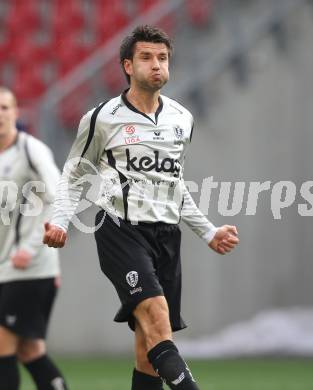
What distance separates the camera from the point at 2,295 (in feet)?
22.4

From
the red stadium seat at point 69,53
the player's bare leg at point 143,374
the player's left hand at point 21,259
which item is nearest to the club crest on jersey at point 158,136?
the player's bare leg at point 143,374

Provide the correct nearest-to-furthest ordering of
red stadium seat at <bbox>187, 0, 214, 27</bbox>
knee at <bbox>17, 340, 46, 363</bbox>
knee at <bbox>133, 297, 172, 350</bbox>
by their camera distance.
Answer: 1. knee at <bbox>133, 297, 172, 350</bbox>
2. knee at <bbox>17, 340, 46, 363</bbox>
3. red stadium seat at <bbox>187, 0, 214, 27</bbox>

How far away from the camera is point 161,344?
508cm

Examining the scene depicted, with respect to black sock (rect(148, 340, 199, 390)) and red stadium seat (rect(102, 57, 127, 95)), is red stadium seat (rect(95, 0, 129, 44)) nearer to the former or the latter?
red stadium seat (rect(102, 57, 127, 95))

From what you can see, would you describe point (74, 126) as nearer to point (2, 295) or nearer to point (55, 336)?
point (55, 336)

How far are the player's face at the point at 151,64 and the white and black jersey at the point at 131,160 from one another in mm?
170

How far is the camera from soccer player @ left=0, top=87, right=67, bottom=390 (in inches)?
265

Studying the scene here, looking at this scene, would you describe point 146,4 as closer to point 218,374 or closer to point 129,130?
point 218,374

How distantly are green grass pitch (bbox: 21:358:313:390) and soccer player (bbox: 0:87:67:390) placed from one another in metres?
1.86

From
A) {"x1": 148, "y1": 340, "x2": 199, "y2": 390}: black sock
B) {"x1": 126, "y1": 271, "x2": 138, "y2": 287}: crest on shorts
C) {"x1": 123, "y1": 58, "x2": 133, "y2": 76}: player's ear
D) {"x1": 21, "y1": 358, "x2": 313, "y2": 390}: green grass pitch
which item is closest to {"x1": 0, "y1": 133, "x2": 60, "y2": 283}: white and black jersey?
{"x1": 123, "y1": 58, "x2": 133, "y2": 76}: player's ear

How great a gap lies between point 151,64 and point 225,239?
3.18ft

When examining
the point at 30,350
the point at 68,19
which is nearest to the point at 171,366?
the point at 30,350

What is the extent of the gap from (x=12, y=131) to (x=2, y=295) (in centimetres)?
101

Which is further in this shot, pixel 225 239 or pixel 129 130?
pixel 225 239
